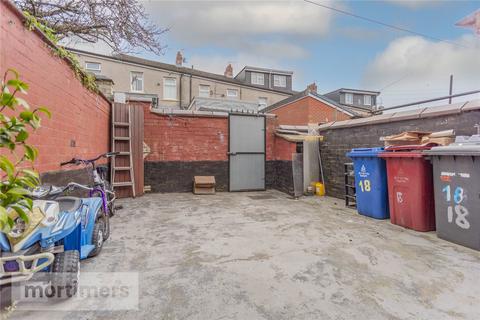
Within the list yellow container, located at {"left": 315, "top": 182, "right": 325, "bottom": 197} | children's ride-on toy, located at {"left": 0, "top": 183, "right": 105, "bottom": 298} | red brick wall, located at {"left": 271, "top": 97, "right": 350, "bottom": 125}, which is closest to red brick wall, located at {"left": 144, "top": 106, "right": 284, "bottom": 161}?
yellow container, located at {"left": 315, "top": 182, "right": 325, "bottom": 197}

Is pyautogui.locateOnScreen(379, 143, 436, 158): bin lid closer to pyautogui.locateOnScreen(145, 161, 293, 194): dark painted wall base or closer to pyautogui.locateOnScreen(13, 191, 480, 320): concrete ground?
pyautogui.locateOnScreen(13, 191, 480, 320): concrete ground

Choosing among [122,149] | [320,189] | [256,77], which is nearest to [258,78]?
[256,77]

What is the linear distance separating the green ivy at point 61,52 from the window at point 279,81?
823 inches

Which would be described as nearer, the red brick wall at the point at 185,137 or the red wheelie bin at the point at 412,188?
the red wheelie bin at the point at 412,188

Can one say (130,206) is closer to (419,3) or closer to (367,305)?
(367,305)

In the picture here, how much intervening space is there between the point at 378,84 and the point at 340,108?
101 inches

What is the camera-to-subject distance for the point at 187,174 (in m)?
7.43

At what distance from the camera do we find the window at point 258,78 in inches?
897

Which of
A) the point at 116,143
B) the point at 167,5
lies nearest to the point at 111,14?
the point at 167,5

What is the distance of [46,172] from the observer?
9.60 ft

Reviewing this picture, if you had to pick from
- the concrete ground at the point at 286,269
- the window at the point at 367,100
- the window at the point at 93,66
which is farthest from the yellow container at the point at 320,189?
the window at the point at 367,100

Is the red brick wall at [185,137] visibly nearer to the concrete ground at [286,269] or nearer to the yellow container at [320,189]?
the yellow container at [320,189]

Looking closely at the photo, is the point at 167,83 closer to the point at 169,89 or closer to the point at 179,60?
the point at 169,89

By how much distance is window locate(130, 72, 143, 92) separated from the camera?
17438 millimetres
